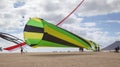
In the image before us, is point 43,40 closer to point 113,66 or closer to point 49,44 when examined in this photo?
point 49,44

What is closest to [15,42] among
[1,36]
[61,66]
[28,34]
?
[1,36]

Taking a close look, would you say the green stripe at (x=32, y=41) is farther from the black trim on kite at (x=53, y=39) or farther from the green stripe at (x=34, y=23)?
the green stripe at (x=34, y=23)

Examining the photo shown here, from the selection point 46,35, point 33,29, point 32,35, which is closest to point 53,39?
point 46,35

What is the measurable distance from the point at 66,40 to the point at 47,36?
337cm

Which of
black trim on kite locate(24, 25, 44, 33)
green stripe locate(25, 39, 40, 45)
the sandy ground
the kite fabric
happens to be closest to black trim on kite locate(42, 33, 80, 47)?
the kite fabric

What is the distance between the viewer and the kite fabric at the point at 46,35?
3672 cm

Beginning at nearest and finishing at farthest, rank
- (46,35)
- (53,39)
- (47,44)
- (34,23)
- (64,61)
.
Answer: (64,61) < (46,35) < (53,39) < (47,44) < (34,23)

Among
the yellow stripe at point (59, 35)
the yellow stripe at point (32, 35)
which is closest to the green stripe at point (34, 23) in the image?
the yellow stripe at point (59, 35)

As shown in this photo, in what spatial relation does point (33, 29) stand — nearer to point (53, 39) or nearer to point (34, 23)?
point (34, 23)

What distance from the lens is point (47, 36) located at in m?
36.7

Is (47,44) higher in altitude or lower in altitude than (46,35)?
lower

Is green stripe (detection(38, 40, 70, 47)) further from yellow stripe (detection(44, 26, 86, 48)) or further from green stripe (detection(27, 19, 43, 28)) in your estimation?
green stripe (detection(27, 19, 43, 28))

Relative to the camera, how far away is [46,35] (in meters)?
36.5

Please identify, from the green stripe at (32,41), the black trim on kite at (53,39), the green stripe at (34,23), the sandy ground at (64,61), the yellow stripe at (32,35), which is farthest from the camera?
the green stripe at (32,41)
